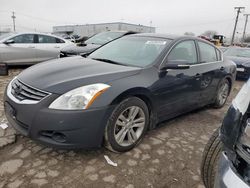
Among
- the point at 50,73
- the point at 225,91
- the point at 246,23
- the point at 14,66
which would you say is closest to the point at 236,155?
the point at 50,73

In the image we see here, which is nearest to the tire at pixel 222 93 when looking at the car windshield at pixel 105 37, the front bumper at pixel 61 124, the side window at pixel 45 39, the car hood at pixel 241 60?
the front bumper at pixel 61 124

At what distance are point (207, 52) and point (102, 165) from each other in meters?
2.86

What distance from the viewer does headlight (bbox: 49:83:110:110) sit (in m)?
2.14

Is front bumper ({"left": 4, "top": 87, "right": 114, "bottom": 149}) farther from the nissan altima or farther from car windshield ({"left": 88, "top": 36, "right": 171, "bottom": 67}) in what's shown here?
car windshield ({"left": 88, "top": 36, "right": 171, "bottom": 67})

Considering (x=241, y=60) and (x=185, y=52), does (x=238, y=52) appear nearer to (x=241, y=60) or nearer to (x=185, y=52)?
(x=241, y=60)

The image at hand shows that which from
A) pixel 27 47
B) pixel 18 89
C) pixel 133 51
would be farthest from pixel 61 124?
pixel 27 47

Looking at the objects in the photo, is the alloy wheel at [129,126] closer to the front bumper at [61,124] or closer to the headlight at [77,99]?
the front bumper at [61,124]

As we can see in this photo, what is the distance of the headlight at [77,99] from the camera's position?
2.14m

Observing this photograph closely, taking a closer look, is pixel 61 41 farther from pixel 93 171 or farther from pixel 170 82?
pixel 93 171

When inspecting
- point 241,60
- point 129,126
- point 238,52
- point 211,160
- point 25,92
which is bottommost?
point 129,126

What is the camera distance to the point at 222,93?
4477 millimetres

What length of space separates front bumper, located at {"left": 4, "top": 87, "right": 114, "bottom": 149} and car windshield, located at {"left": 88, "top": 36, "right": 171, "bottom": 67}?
100cm

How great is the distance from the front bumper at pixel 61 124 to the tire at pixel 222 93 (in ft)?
9.36

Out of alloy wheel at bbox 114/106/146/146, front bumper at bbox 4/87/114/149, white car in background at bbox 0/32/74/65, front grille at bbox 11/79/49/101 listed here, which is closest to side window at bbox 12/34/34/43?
white car in background at bbox 0/32/74/65
